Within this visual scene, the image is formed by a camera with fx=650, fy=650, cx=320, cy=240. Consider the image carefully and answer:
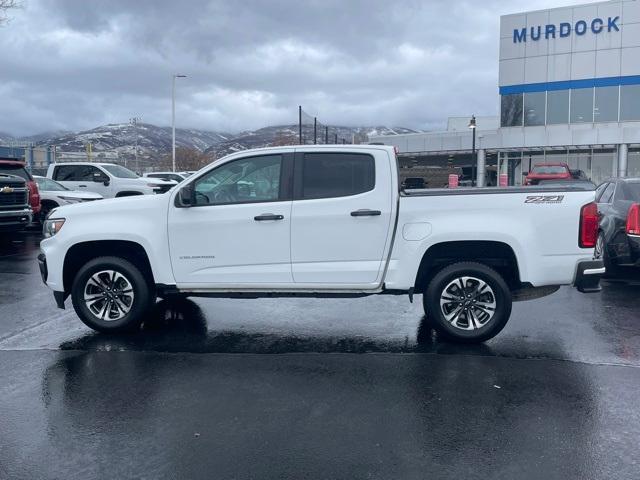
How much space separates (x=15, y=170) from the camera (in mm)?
15547

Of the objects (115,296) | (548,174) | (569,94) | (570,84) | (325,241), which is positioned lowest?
(115,296)

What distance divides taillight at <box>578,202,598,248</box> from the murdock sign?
3834 cm

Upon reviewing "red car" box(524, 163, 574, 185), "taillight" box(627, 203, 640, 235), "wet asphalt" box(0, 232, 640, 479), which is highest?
"red car" box(524, 163, 574, 185)

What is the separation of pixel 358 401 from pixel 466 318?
1995 mm

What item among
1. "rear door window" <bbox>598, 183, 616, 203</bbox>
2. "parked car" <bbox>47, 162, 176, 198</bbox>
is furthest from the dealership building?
"rear door window" <bbox>598, 183, 616, 203</bbox>

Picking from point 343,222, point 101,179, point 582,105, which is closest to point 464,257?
point 343,222

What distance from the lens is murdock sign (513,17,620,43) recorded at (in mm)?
39469

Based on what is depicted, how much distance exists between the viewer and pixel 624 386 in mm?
5371

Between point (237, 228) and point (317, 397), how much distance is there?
2253mm

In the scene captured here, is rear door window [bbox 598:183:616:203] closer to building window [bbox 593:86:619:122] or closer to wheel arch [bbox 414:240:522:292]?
wheel arch [bbox 414:240:522:292]

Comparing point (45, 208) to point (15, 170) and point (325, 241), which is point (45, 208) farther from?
point (325, 241)

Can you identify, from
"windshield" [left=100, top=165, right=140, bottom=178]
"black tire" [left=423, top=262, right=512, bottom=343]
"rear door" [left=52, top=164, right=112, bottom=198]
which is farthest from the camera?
"windshield" [left=100, top=165, right=140, bottom=178]

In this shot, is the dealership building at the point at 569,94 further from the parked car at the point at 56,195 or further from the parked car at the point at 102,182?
the parked car at the point at 56,195

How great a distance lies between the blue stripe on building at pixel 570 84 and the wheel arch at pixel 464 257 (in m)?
37.8
